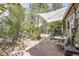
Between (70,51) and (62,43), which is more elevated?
(62,43)

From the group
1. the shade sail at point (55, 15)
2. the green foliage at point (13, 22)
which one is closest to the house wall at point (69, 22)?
the shade sail at point (55, 15)

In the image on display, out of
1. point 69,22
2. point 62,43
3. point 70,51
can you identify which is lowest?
point 70,51

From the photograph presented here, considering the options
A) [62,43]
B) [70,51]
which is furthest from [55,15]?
[70,51]

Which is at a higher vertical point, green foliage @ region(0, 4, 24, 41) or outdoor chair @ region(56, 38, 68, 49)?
green foliage @ region(0, 4, 24, 41)

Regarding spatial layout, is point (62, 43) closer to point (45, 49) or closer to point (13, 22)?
point (45, 49)

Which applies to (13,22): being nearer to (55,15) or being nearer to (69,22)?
(55,15)

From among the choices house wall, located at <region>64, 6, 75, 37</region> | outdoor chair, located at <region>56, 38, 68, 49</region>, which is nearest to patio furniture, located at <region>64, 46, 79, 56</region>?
outdoor chair, located at <region>56, 38, 68, 49</region>

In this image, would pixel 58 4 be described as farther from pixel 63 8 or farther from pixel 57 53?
pixel 57 53

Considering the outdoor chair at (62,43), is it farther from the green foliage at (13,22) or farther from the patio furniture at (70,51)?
the green foliage at (13,22)

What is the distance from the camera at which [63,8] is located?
135 inches

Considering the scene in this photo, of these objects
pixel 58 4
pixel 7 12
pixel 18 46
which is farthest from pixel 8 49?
pixel 58 4

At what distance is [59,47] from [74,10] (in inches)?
19.6

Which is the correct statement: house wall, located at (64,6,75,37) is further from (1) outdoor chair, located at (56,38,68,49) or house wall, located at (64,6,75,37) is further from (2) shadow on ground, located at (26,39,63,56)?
(2) shadow on ground, located at (26,39,63,56)

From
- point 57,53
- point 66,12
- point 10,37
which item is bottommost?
point 57,53
